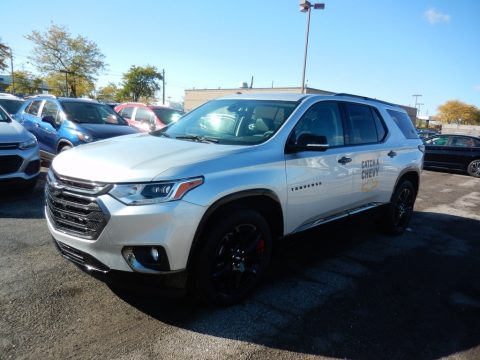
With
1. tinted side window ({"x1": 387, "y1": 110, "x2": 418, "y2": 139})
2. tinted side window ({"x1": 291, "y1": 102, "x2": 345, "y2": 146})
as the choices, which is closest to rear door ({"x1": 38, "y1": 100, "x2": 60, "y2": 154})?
tinted side window ({"x1": 291, "y1": 102, "x2": 345, "y2": 146})

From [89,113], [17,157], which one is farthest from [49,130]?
[17,157]

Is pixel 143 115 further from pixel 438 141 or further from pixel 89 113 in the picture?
pixel 438 141

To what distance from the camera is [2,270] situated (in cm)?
364

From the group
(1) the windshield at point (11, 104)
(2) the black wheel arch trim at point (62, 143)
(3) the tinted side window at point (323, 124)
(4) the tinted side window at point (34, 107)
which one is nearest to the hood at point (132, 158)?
(3) the tinted side window at point (323, 124)

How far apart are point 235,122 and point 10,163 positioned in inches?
162

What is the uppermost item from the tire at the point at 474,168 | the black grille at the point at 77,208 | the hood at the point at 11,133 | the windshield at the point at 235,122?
the windshield at the point at 235,122

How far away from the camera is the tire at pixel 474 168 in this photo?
14.4 meters

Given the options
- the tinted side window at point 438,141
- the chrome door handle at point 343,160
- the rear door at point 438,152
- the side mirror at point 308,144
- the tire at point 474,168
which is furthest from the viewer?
the tinted side window at point 438,141

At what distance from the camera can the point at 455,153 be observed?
14.8 m

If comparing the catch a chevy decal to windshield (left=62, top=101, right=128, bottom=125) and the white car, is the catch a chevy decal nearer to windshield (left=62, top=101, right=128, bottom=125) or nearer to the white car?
the white car

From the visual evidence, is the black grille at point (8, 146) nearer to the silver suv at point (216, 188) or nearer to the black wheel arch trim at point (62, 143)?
the black wheel arch trim at point (62, 143)

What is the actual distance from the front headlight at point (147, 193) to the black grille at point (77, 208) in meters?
0.11

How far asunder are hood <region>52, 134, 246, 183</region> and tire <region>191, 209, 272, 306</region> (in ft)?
1.85

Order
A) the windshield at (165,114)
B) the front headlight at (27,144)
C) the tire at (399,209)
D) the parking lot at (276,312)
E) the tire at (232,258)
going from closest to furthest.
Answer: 1. the parking lot at (276,312)
2. the tire at (232,258)
3. the tire at (399,209)
4. the front headlight at (27,144)
5. the windshield at (165,114)
